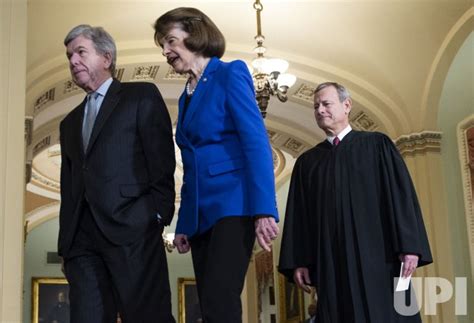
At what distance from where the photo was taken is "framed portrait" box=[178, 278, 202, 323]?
71.9 ft

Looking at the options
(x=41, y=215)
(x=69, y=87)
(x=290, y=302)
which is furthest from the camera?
(x=41, y=215)

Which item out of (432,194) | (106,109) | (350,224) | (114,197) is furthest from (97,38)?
(432,194)

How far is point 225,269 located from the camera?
2828 mm

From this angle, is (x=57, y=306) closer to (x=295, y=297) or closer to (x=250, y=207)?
(x=295, y=297)

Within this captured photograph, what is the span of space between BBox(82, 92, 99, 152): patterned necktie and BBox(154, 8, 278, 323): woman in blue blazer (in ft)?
1.08

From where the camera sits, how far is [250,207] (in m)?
2.93

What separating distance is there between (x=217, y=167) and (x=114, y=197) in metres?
0.38

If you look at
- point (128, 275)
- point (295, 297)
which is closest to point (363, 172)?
point (128, 275)

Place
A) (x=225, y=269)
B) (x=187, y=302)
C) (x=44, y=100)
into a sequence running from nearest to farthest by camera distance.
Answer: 1. (x=225, y=269)
2. (x=44, y=100)
3. (x=187, y=302)

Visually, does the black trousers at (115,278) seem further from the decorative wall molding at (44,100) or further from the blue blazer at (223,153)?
the decorative wall molding at (44,100)

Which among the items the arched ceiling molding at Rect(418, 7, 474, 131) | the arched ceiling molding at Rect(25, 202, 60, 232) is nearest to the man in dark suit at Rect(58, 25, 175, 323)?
the arched ceiling molding at Rect(418, 7, 474, 131)

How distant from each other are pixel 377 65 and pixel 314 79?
36.8 inches

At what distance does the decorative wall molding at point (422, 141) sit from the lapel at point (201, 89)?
339 inches

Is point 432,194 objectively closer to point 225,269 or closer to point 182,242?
point 182,242
